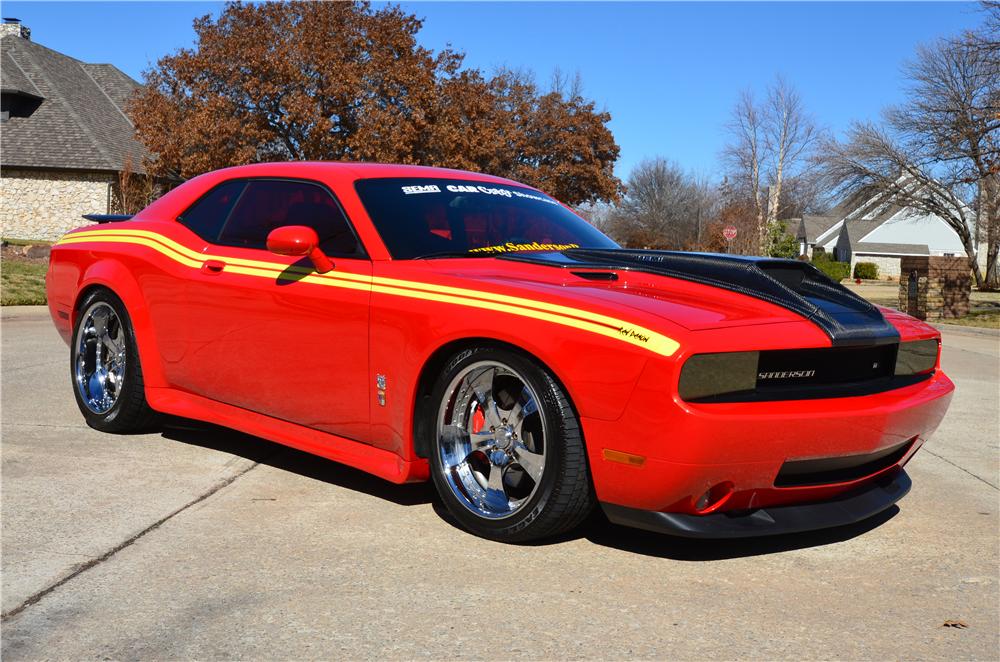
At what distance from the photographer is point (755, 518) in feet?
11.1

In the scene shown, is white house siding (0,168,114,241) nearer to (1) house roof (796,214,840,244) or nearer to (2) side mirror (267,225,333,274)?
(2) side mirror (267,225,333,274)

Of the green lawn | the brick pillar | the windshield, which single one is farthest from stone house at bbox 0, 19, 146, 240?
the windshield

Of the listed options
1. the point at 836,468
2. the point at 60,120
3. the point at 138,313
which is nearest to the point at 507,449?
the point at 836,468

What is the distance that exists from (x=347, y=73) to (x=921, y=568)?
100 feet

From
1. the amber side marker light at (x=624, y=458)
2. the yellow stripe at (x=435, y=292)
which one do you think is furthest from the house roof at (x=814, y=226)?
the amber side marker light at (x=624, y=458)

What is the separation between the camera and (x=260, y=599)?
303cm

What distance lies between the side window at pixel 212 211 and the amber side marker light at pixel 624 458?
2.51 m

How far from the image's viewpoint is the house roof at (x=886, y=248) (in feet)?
253

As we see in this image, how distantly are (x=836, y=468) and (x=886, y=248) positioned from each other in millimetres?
80002

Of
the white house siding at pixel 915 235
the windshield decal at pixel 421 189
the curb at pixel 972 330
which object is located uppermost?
the white house siding at pixel 915 235

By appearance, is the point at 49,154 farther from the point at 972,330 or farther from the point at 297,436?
the point at 297,436

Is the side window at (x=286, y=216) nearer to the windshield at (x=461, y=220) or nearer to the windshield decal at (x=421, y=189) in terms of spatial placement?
the windshield at (x=461, y=220)

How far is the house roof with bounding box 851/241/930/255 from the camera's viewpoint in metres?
77.0

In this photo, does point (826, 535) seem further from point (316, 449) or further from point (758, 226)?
point (758, 226)
